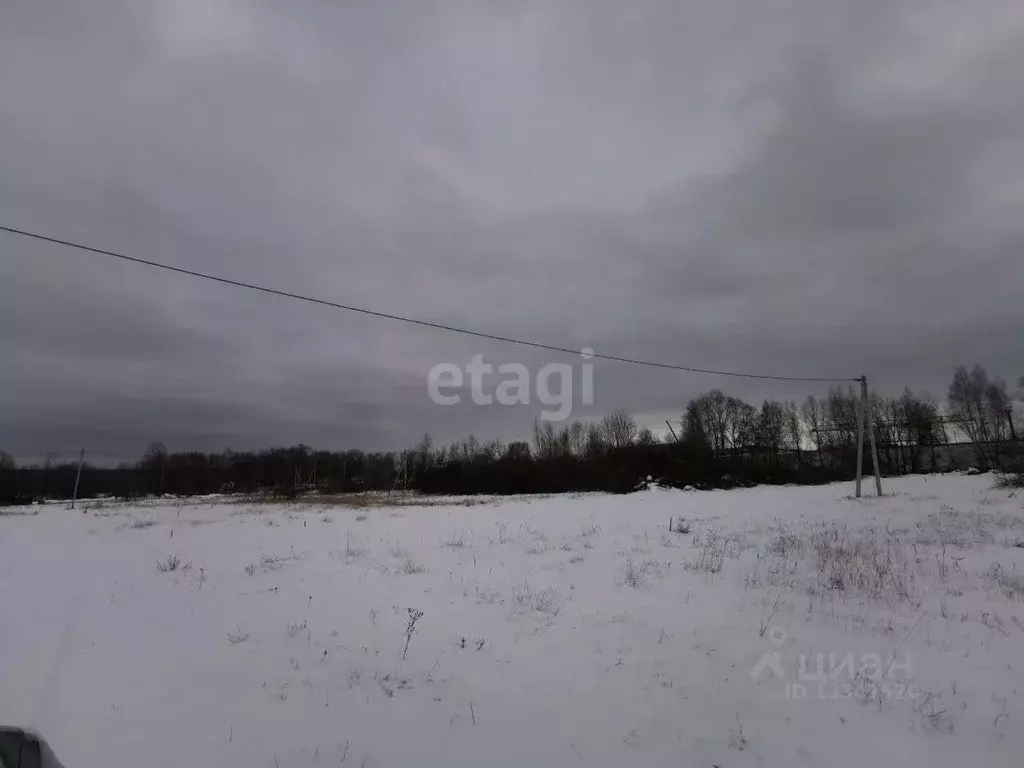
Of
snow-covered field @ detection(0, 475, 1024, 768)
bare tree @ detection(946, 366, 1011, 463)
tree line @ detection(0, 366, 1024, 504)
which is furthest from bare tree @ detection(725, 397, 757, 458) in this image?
snow-covered field @ detection(0, 475, 1024, 768)

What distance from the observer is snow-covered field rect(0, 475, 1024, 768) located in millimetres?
3939

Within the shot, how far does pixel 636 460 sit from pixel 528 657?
134ft

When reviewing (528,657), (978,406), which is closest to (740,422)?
(978,406)

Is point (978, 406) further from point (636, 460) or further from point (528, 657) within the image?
point (528, 657)

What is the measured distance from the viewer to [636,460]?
44.7m

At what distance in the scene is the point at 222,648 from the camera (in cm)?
578

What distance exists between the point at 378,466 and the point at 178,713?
238 feet

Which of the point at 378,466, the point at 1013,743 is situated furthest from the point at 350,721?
the point at 378,466

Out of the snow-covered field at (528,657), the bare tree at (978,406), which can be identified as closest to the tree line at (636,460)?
the bare tree at (978,406)

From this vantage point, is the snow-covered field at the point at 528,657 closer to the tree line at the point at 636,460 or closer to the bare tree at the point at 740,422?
the tree line at the point at 636,460

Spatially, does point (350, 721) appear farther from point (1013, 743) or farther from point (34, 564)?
point (34, 564)

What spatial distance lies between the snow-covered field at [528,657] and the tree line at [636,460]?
103ft

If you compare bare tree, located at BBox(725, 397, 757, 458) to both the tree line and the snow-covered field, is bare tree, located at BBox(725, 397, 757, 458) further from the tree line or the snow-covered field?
the snow-covered field

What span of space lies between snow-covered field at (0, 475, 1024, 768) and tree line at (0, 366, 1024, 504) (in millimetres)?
31246
